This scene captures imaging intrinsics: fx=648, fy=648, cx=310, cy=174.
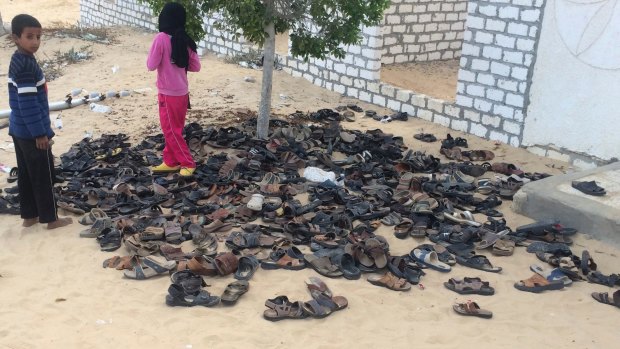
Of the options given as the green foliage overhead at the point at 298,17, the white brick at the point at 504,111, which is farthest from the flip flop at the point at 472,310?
the white brick at the point at 504,111

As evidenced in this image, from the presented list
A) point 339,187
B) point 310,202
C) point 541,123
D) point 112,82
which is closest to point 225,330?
point 310,202

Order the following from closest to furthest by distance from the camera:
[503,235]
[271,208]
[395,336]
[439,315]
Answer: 1. [395,336]
2. [439,315]
3. [503,235]
4. [271,208]

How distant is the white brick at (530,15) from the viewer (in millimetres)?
7488

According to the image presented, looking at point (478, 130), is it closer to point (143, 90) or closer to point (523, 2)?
point (523, 2)

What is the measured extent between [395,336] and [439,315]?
1.41 feet

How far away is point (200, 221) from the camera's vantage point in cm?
557

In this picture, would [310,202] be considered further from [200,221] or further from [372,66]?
[372,66]

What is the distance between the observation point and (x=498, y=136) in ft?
26.9

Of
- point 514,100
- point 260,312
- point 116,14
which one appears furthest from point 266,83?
point 116,14

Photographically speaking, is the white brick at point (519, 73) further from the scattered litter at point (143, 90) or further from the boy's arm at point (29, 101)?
the scattered litter at point (143, 90)

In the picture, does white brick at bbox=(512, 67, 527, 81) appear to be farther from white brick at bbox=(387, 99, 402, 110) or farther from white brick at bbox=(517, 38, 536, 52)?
white brick at bbox=(387, 99, 402, 110)

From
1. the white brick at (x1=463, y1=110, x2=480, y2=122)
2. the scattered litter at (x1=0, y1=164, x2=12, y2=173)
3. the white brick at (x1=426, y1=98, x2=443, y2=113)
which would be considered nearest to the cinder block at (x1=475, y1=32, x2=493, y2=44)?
the white brick at (x1=463, y1=110, x2=480, y2=122)

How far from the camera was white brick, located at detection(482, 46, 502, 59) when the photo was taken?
8023mm

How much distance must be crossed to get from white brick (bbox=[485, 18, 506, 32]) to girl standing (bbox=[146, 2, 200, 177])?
12.3 feet
